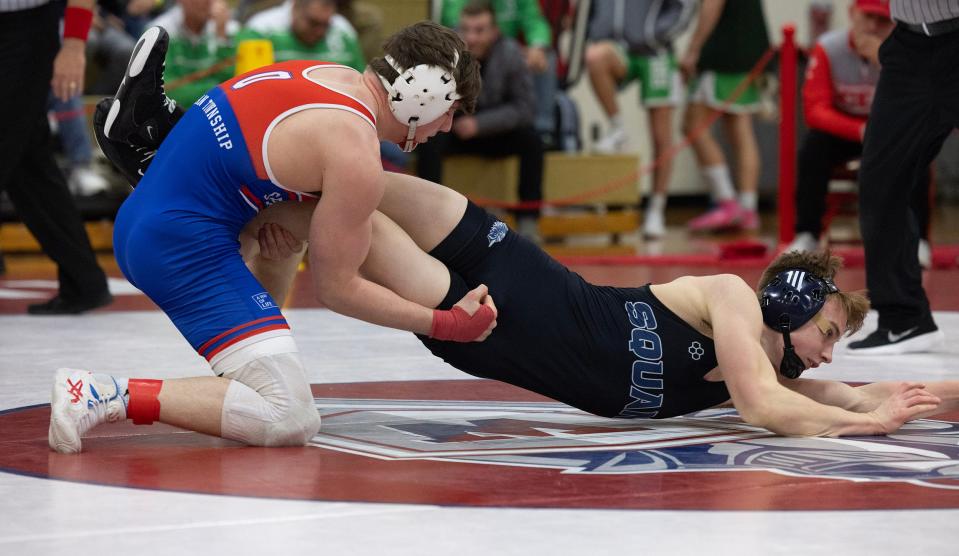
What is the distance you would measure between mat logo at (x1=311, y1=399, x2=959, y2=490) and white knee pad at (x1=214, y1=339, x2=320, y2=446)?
0.08 meters

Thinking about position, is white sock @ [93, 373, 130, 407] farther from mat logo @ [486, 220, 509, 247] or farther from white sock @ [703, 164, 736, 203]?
white sock @ [703, 164, 736, 203]

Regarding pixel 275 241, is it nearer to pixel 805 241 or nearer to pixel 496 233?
pixel 496 233

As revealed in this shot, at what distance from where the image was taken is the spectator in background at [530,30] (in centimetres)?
936

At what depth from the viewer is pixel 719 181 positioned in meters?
10.5

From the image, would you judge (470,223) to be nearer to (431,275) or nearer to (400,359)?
(431,275)

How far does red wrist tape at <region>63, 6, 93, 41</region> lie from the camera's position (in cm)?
543

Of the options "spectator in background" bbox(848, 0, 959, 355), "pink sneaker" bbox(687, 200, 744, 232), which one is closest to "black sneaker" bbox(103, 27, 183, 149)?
"spectator in background" bbox(848, 0, 959, 355)

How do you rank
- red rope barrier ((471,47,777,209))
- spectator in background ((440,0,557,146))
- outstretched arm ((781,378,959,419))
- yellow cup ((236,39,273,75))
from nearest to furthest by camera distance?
outstretched arm ((781,378,959,419)), yellow cup ((236,39,273,75)), spectator in background ((440,0,557,146)), red rope barrier ((471,47,777,209))

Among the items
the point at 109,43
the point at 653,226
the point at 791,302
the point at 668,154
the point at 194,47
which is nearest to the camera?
the point at 791,302

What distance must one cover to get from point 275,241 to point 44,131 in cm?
260

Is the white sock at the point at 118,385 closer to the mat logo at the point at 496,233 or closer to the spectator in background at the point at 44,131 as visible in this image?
the mat logo at the point at 496,233

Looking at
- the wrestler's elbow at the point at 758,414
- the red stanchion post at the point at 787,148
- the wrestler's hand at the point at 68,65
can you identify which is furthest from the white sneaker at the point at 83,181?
the wrestler's elbow at the point at 758,414

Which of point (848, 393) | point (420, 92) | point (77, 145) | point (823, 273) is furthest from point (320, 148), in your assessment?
point (77, 145)

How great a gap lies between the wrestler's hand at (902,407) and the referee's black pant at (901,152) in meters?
1.43
